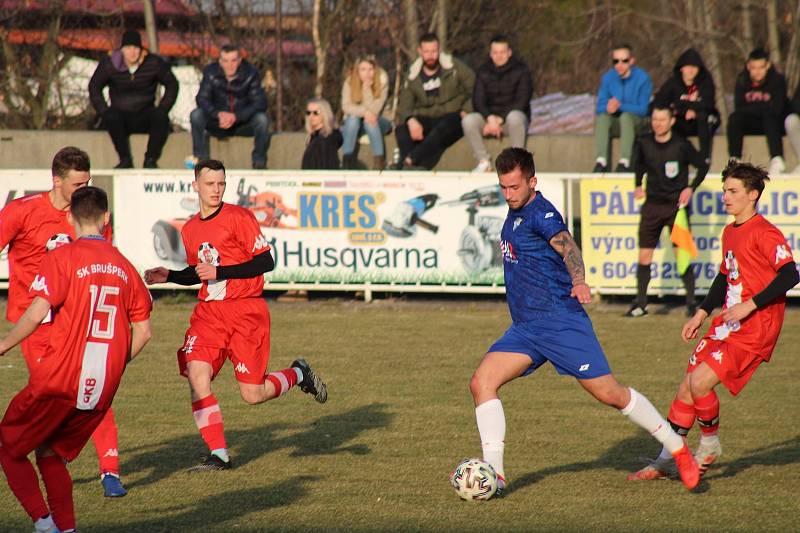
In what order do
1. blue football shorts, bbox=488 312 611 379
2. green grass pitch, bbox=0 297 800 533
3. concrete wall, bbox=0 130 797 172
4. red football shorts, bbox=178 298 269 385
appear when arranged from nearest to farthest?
1. green grass pitch, bbox=0 297 800 533
2. blue football shorts, bbox=488 312 611 379
3. red football shorts, bbox=178 298 269 385
4. concrete wall, bbox=0 130 797 172

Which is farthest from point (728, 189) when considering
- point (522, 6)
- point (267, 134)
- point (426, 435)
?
point (522, 6)

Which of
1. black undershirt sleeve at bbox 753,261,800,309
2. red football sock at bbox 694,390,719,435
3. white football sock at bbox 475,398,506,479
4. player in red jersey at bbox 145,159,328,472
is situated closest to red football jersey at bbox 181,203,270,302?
player in red jersey at bbox 145,159,328,472

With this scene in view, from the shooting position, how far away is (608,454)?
26.6 feet

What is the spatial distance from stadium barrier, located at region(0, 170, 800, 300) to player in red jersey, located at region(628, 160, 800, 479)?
23.0 feet

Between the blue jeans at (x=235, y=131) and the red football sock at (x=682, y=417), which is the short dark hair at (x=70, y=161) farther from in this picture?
the blue jeans at (x=235, y=131)

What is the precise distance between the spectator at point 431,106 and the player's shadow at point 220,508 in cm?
895

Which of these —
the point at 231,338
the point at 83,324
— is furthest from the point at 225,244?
the point at 83,324

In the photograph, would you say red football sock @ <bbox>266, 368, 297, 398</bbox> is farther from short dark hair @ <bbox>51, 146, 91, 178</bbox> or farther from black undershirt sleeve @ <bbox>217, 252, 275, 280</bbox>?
short dark hair @ <bbox>51, 146, 91, 178</bbox>

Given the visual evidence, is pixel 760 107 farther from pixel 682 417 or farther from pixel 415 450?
pixel 415 450

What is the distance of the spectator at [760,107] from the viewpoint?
15023mm

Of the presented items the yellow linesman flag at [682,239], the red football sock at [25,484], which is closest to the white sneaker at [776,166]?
the yellow linesman flag at [682,239]

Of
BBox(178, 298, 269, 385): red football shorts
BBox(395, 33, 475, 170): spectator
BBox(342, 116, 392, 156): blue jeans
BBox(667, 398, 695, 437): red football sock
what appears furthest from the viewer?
BBox(342, 116, 392, 156): blue jeans

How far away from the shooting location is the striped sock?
8.04 m

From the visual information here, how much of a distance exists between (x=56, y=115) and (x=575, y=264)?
1944 cm
